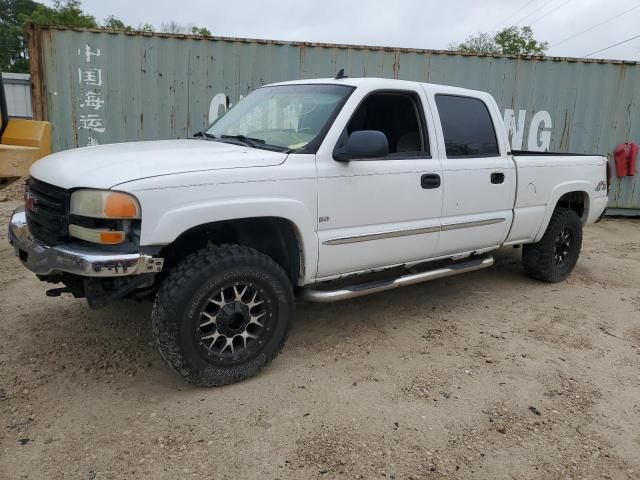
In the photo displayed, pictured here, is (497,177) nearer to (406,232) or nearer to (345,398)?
(406,232)

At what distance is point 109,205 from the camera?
8.59 ft

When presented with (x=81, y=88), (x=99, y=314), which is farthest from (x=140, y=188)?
(x=81, y=88)

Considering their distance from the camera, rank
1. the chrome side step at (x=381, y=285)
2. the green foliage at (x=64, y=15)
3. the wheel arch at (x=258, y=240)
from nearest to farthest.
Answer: the wheel arch at (x=258, y=240), the chrome side step at (x=381, y=285), the green foliage at (x=64, y=15)

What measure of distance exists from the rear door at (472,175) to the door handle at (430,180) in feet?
0.27

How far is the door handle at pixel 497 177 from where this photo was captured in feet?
14.3

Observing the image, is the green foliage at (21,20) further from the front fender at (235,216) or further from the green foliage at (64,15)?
the front fender at (235,216)

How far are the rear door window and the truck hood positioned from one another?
1582 millimetres

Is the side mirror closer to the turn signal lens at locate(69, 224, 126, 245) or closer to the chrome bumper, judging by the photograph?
the chrome bumper

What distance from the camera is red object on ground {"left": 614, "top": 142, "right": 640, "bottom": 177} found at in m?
9.11

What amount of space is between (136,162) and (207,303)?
87cm

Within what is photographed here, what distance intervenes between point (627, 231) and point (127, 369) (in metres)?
8.15

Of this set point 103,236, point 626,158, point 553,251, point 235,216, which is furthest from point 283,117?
point 626,158

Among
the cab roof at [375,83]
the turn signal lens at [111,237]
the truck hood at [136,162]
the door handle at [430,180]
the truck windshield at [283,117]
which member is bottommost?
the turn signal lens at [111,237]

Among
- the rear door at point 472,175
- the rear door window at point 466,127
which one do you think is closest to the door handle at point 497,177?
the rear door at point 472,175
